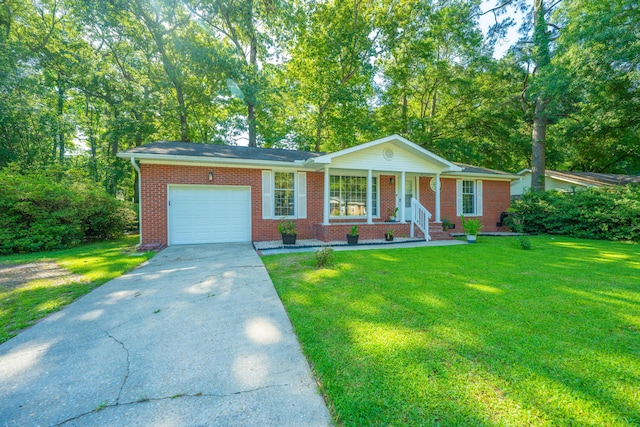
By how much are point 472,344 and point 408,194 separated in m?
9.88

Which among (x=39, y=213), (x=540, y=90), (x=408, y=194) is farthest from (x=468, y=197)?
(x=39, y=213)

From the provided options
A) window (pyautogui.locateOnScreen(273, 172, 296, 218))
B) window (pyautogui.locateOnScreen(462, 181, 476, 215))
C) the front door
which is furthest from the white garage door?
window (pyautogui.locateOnScreen(462, 181, 476, 215))

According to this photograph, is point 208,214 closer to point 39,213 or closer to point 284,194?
point 284,194

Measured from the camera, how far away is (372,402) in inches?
68.8

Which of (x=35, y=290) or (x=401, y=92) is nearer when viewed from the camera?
(x=35, y=290)

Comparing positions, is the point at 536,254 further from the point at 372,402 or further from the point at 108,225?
the point at 108,225

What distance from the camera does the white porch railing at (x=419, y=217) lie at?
385 inches

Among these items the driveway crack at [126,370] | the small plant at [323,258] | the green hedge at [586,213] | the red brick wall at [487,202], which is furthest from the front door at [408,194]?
the driveway crack at [126,370]

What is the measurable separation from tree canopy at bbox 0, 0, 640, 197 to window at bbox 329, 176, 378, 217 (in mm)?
6576

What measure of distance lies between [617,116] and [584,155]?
1092cm

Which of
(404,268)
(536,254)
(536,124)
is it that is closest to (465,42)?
(536,124)

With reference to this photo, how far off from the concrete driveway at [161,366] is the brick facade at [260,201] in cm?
Answer: 487

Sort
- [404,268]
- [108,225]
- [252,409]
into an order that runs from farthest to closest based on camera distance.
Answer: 1. [108,225]
2. [404,268]
3. [252,409]

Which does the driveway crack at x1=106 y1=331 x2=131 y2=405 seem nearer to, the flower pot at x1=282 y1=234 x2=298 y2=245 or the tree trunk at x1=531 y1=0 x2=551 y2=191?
the flower pot at x1=282 y1=234 x2=298 y2=245
